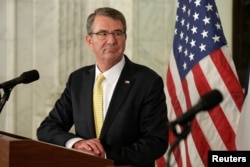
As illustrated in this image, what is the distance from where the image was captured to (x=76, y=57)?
5.36 m

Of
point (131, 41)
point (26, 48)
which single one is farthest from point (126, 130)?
point (26, 48)

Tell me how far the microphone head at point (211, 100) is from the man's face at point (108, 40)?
133 cm

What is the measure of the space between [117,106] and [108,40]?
40cm

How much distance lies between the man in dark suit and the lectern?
0.59 metres

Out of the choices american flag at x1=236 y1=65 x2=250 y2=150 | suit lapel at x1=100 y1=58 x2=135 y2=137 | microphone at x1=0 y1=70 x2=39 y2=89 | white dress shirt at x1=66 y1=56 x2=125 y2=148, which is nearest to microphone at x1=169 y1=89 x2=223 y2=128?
microphone at x1=0 y1=70 x2=39 y2=89

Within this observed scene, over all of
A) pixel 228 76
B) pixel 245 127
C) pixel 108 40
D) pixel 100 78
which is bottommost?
pixel 245 127

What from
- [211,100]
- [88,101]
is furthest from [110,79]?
[211,100]

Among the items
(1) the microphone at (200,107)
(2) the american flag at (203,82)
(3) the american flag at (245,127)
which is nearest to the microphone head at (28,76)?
(1) the microphone at (200,107)

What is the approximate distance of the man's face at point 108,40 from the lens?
9.75ft

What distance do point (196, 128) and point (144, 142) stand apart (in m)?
1.38

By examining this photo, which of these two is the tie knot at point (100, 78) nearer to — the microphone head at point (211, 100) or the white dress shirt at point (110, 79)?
the white dress shirt at point (110, 79)

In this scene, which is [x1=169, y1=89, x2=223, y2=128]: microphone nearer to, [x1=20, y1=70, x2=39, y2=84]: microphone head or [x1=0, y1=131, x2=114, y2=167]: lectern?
[x1=0, y1=131, x2=114, y2=167]: lectern

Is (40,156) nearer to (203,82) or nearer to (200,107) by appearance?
(200,107)

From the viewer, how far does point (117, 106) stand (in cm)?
296
